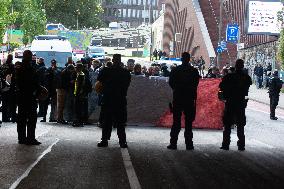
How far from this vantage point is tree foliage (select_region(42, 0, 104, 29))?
4756 inches

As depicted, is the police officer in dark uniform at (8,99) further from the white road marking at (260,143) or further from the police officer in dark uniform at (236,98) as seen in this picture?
the police officer in dark uniform at (236,98)

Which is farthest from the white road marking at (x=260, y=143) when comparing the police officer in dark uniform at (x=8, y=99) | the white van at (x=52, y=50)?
the white van at (x=52, y=50)

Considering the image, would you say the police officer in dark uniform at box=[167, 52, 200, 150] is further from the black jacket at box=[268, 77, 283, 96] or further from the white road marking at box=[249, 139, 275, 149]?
the black jacket at box=[268, 77, 283, 96]

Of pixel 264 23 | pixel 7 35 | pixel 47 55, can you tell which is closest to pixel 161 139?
pixel 47 55

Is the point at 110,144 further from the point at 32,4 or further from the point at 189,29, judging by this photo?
the point at 32,4

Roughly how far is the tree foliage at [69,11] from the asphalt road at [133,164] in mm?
104092

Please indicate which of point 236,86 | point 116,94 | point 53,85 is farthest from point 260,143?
point 53,85

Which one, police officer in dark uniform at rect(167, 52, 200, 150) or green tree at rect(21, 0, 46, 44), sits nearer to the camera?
police officer in dark uniform at rect(167, 52, 200, 150)

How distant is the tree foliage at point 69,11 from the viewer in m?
Answer: 121

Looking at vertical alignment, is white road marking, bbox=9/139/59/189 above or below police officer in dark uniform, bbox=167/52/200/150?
below

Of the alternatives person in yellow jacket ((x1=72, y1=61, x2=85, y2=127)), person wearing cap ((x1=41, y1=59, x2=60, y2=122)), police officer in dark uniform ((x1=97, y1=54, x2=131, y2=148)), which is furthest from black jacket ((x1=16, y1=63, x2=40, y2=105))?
person wearing cap ((x1=41, y1=59, x2=60, y2=122))

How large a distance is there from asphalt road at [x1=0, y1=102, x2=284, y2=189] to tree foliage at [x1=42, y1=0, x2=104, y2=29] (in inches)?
4098

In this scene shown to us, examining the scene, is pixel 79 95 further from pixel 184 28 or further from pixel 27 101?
pixel 184 28

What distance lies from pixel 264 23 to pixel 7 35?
30714 millimetres
